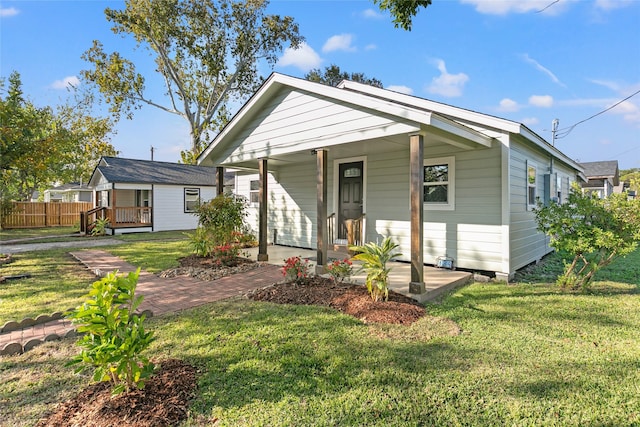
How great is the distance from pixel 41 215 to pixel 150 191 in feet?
27.4

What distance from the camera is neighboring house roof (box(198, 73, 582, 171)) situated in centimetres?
504

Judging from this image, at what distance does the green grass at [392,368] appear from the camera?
7.62ft

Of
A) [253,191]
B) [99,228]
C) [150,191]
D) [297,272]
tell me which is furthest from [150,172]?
[297,272]

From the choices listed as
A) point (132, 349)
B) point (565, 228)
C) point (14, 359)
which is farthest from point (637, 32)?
point (14, 359)

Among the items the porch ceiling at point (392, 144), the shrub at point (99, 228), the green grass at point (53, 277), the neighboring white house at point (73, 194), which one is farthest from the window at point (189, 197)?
the neighboring white house at point (73, 194)

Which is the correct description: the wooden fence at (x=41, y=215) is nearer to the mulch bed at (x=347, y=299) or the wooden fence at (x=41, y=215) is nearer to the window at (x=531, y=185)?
the mulch bed at (x=347, y=299)

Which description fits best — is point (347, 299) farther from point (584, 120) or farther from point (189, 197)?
point (584, 120)

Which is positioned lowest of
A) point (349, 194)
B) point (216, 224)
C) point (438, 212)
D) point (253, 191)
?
point (216, 224)

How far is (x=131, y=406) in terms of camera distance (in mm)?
2264

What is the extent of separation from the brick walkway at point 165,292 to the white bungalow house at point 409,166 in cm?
137

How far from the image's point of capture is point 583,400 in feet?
8.06

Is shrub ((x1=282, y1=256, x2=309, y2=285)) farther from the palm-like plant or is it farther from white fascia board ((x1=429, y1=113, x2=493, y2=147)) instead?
white fascia board ((x1=429, y1=113, x2=493, y2=147))

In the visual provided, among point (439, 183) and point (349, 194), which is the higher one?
point (439, 183)

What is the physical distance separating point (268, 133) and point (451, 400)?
22.0 feet
